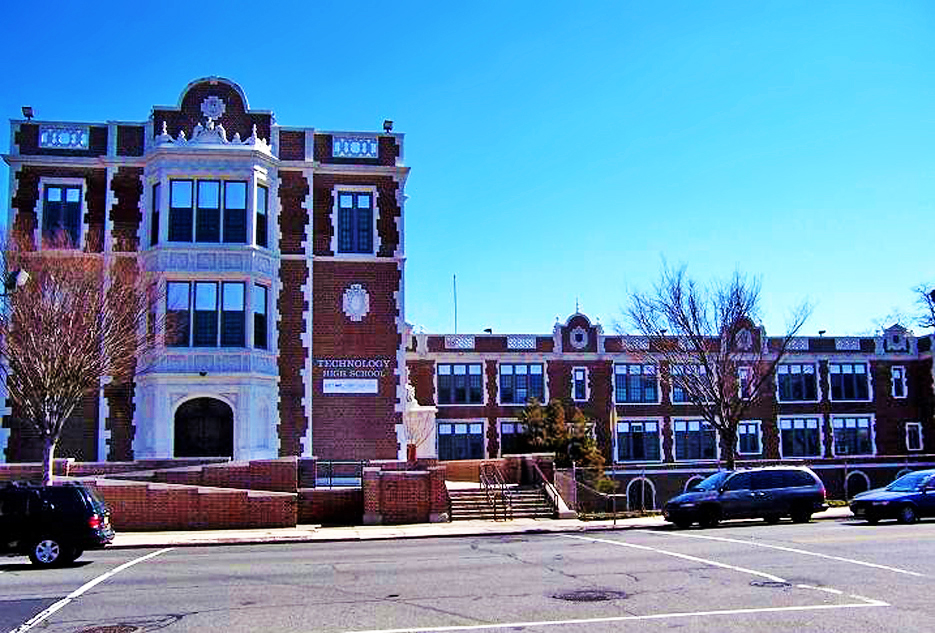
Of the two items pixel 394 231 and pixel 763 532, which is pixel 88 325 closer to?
pixel 394 231

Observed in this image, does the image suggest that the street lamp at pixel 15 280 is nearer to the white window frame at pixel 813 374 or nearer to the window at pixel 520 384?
the window at pixel 520 384

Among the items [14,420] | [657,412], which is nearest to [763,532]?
[14,420]

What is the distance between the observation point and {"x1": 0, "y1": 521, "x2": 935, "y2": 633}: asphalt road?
34.9ft

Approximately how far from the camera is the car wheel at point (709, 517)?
25.2 metres

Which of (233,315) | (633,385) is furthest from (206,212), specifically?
(633,385)

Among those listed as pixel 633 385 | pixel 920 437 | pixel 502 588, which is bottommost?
pixel 502 588

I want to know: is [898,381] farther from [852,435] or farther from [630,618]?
[630,618]

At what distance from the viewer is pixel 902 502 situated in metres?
24.5

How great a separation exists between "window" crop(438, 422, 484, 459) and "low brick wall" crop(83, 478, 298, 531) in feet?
92.9

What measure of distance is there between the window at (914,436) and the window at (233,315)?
148 feet

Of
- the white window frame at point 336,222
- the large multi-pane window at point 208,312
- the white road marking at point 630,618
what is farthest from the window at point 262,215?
the white road marking at point 630,618

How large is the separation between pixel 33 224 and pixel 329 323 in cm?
1066

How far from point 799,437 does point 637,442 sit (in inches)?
417

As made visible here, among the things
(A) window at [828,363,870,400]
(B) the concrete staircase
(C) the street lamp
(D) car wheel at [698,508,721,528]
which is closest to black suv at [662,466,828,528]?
(D) car wheel at [698,508,721,528]
